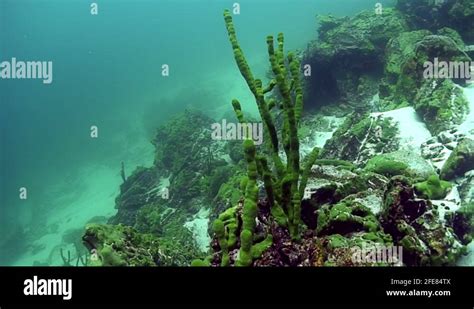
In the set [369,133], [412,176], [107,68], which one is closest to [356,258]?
[412,176]

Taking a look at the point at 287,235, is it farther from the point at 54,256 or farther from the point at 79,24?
the point at 79,24

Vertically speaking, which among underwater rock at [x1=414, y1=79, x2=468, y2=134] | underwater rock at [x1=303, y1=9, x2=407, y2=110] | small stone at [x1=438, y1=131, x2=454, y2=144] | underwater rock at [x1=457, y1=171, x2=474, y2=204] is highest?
underwater rock at [x1=303, y1=9, x2=407, y2=110]

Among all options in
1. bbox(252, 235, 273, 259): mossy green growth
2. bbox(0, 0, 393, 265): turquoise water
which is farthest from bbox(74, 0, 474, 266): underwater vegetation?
bbox(0, 0, 393, 265): turquoise water

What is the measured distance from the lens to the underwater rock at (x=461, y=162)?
6.50 metres

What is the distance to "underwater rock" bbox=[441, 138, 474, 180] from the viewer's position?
6496mm

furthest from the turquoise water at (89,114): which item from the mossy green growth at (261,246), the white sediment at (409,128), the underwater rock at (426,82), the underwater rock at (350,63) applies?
the mossy green growth at (261,246)

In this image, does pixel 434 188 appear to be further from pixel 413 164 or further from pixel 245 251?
pixel 245 251

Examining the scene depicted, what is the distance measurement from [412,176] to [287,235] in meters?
3.36

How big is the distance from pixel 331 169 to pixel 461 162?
2519 mm

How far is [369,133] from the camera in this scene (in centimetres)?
927

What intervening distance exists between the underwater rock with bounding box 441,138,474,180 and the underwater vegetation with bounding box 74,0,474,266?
18mm

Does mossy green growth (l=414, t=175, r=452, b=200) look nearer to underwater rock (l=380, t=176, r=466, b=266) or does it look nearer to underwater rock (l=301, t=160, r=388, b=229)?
underwater rock (l=301, t=160, r=388, b=229)

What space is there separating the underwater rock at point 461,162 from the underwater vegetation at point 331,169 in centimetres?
2

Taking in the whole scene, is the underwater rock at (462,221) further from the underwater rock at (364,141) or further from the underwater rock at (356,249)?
the underwater rock at (364,141)
